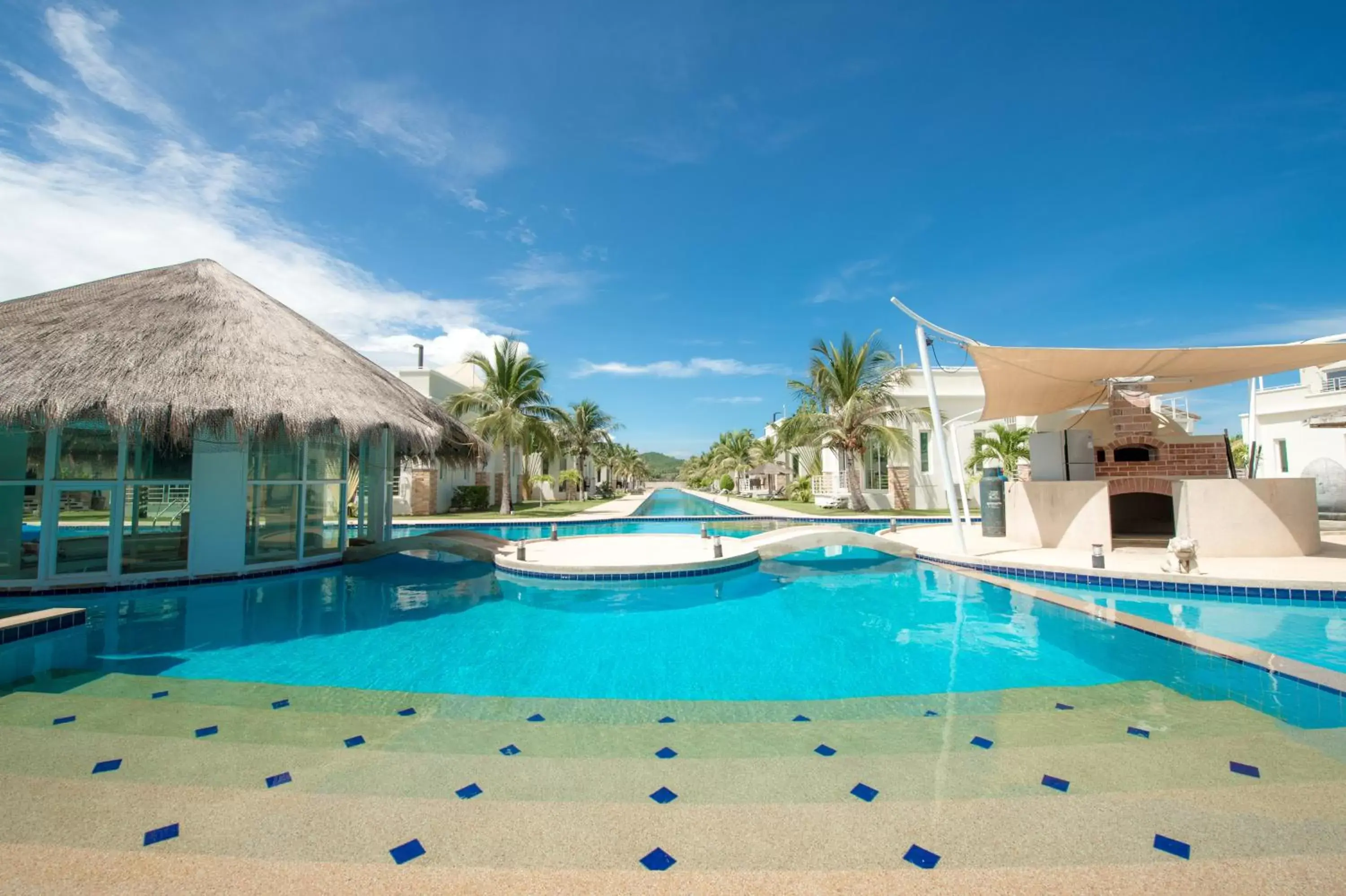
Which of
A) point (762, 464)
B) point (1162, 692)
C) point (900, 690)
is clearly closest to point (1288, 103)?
point (1162, 692)

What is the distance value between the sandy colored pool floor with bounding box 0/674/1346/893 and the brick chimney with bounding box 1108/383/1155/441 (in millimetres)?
8736

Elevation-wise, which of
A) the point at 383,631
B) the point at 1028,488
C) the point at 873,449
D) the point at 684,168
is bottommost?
the point at 383,631

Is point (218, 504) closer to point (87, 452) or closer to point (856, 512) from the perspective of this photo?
point (87, 452)

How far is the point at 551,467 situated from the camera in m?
39.2

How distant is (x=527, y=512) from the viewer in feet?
80.4

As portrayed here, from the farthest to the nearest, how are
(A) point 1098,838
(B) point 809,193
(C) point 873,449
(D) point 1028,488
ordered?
(C) point 873,449 → (B) point 809,193 → (D) point 1028,488 → (A) point 1098,838

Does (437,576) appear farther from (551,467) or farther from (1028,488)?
(551,467)

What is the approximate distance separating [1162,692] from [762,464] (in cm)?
3648

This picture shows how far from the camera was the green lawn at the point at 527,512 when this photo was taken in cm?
2180

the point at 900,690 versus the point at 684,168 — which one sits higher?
the point at 684,168

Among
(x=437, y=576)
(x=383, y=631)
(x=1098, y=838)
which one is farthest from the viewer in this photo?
(x=437, y=576)

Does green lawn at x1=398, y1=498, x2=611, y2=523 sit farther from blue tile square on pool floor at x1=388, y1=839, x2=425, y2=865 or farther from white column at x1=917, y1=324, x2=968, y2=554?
blue tile square on pool floor at x1=388, y1=839, x2=425, y2=865

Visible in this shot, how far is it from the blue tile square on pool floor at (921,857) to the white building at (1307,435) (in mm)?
26348

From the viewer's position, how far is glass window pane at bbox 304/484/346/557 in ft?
34.6
